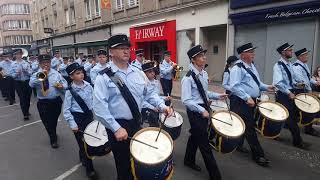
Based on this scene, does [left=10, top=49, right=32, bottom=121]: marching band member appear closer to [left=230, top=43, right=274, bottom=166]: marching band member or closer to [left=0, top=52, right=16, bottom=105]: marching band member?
[left=0, top=52, right=16, bottom=105]: marching band member

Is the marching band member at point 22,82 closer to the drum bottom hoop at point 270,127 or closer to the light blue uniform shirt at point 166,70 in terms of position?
the light blue uniform shirt at point 166,70

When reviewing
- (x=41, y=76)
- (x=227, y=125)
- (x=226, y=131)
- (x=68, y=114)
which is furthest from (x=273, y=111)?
(x=41, y=76)

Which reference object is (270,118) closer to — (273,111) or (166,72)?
(273,111)

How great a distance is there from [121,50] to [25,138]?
5.08m

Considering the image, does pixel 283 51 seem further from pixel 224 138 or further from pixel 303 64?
pixel 224 138

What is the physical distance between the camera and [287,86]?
5.88m

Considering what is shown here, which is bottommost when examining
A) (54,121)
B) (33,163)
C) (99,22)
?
(33,163)

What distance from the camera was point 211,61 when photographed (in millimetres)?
15414

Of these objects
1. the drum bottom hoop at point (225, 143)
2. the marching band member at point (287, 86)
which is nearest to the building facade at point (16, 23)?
the marching band member at point (287, 86)

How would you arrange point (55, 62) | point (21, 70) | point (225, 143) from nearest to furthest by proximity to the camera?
1. point (225, 143)
2. point (21, 70)
3. point (55, 62)

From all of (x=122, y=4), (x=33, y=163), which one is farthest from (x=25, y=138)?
(x=122, y=4)

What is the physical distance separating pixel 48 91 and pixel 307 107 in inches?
206

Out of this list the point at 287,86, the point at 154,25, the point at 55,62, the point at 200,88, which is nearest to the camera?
the point at 200,88

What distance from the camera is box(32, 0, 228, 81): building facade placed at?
48.7 feet
